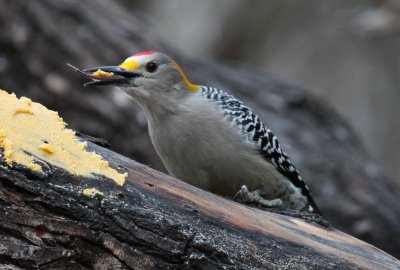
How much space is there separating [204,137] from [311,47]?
10.1m

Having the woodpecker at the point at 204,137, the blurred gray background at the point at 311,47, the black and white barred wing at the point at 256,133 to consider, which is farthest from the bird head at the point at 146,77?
the blurred gray background at the point at 311,47

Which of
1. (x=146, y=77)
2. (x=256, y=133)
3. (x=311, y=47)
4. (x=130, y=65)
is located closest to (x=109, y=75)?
(x=130, y=65)

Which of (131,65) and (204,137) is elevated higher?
(131,65)

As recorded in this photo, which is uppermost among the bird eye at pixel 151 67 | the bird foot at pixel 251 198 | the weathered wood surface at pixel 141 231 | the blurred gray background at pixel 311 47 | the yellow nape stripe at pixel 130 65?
the blurred gray background at pixel 311 47

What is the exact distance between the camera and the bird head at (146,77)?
4770mm

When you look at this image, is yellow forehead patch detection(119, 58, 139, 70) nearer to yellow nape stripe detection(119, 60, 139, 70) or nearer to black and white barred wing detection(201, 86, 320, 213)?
yellow nape stripe detection(119, 60, 139, 70)

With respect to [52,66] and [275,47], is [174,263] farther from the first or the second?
[275,47]

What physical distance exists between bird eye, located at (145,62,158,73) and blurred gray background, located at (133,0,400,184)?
646cm

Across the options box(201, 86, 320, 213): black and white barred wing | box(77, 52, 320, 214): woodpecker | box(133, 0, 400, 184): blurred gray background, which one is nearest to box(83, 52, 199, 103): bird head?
box(77, 52, 320, 214): woodpecker

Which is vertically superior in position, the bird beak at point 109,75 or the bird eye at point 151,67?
the bird eye at point 151,67

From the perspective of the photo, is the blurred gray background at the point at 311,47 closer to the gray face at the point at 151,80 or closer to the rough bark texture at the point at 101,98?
the rough bark texture at the point at 101,98

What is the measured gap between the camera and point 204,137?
4855 mm

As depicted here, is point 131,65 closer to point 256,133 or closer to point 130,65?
point 130,65

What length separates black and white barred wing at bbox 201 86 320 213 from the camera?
203 inches
